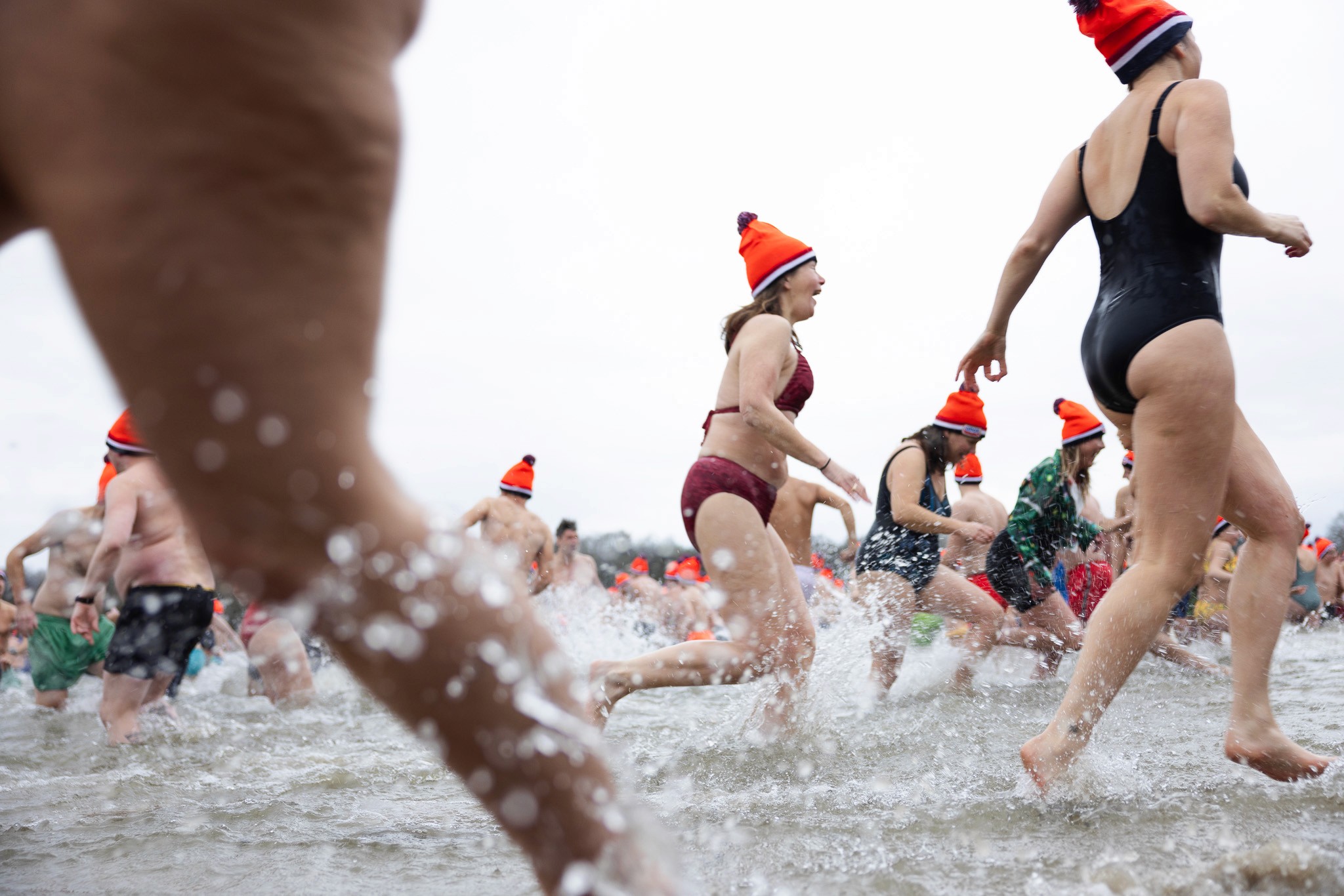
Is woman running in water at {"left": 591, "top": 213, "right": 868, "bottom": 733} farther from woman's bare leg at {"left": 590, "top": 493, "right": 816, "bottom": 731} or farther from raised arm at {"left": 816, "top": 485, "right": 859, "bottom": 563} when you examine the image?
raised arm at {"left": 816, "top": 485, "right": 859, "bottom": 563}

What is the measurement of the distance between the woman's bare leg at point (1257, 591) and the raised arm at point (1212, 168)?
502 millimetres

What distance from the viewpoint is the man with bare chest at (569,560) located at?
14.4 metres

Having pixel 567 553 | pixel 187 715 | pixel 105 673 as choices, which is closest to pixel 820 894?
pixel 105 673

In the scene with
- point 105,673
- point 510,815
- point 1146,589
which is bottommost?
point 105,673

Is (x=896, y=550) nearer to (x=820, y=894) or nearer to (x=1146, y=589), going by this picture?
(x=1146, y=589)

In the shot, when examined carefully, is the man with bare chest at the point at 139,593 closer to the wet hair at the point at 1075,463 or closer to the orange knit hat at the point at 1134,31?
the orange knit hat at the point at 1134,31

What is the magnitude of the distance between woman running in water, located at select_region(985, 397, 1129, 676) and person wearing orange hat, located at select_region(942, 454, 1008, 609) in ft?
0.86

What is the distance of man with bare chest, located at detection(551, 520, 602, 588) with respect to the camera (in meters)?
14.4

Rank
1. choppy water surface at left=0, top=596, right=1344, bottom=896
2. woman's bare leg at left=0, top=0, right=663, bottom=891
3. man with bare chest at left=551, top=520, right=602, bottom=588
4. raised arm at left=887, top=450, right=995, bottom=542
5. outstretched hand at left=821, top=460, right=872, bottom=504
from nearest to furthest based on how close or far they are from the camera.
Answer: woman's bare leg at left=0, top=0, right=663, bottom=891, choppy water surface at left=0, top=596, right=1344, bottom=896, outstretched hand at left=821, top=460, right=872, bottom=504, raised arm at left=887, top=450, right=995, bottom=542, man with bare chest at left=551, top=520, right=602, bottom=588

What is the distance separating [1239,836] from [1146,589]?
2.15 feet

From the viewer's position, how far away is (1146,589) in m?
2.33

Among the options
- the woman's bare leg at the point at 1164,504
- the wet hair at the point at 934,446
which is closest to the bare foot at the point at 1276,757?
the woman's bare leg at the point at 1164,504

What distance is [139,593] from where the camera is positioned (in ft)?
17.8

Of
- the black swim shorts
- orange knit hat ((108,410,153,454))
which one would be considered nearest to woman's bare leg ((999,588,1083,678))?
the black swim shorts
